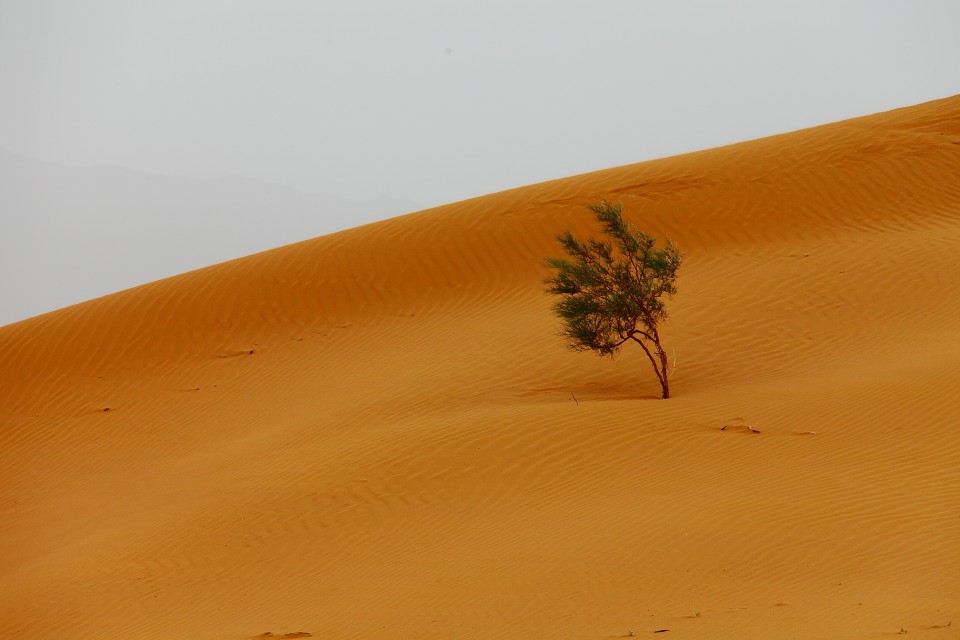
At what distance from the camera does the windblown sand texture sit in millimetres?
6543

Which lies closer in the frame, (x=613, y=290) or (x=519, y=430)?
(x=519, y=430)

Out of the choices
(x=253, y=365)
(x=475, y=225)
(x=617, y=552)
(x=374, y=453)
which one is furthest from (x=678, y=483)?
(x=475, y=225)

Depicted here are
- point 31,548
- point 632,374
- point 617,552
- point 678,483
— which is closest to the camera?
point 617,552

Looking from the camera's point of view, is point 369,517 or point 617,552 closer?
point 617,552

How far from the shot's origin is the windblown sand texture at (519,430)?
21.5ft

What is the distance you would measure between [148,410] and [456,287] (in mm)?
5592

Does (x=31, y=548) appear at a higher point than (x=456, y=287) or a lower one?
lower

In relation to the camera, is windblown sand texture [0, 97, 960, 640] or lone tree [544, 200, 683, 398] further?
lone tree [544, 200, 683, 398]

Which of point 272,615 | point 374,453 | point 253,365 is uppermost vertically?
point 253,365

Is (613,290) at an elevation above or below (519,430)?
above

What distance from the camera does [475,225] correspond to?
58.8 feet

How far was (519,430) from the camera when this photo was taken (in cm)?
984

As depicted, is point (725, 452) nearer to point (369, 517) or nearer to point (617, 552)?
point (617, 552)

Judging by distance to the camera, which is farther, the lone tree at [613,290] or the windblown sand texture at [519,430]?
the lone tree at [613,290]
